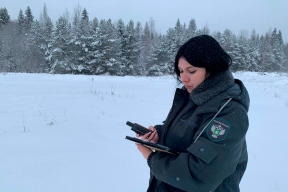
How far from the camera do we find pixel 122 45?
31.3m

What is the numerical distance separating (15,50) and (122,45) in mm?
16500

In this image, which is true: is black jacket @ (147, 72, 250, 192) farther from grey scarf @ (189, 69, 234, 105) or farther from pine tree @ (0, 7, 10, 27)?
pine tree @ (0, 7, 10, 27)

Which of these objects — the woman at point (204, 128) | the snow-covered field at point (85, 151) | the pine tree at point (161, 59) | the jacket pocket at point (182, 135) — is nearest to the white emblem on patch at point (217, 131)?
the woman at point (204, 128)

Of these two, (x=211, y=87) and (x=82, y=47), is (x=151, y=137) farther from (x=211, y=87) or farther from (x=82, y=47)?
(x=82, y=47)

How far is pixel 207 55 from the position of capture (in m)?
1.22

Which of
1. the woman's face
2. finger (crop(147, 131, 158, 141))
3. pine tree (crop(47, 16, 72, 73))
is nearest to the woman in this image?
the woman's face

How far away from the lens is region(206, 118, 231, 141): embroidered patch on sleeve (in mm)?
1048

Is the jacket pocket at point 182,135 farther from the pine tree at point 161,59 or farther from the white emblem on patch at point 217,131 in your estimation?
the pine tree at point 161,59

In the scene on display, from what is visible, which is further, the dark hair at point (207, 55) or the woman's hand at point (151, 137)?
the woman's hand at point (151, 137)

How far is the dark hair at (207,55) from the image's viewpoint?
4.01ft

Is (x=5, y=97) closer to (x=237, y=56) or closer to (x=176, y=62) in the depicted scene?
(x=176, y=62)

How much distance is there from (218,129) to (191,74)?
39 cm

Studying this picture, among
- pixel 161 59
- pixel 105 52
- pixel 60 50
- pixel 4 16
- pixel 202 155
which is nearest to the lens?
pixel 202 155

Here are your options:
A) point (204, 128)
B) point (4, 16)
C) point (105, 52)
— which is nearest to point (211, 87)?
point (204, 128)
